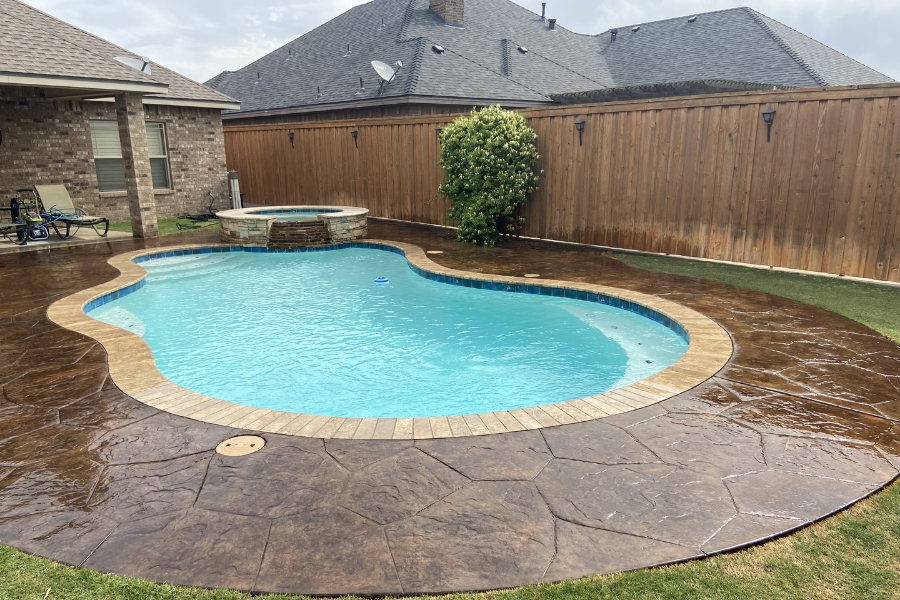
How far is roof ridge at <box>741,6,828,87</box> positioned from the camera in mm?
18094

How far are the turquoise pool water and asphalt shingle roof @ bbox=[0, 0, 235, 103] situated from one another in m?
4.27

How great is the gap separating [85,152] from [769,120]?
46.3 ft

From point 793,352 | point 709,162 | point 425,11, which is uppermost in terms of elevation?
point 425,11

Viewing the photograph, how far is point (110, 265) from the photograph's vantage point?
948cm

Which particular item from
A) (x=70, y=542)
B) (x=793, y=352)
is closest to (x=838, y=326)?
(x=793, y=352)

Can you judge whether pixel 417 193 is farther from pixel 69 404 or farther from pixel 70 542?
pixel 70 542

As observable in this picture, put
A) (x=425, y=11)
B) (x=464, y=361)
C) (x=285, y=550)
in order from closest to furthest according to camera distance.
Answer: (x=285, y=550) → (x=464, y=361) → (x=425, y=11)

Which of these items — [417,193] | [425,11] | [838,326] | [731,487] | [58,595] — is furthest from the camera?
[425,11]

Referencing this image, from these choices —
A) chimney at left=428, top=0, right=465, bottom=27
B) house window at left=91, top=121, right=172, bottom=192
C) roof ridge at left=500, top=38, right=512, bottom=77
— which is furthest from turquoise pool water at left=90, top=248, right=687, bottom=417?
chimney at left=428, top=0, right=465, bottom=27

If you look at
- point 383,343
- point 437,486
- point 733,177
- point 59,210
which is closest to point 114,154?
point 59,210

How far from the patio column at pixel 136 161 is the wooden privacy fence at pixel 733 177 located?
18.7 ft

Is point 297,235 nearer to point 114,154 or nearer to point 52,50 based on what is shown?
point 52,50

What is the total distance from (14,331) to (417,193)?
9020mm

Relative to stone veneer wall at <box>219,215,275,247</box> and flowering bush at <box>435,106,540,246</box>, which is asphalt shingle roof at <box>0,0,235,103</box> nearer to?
stone veneer wall at <box>219,215,275,247</box>
